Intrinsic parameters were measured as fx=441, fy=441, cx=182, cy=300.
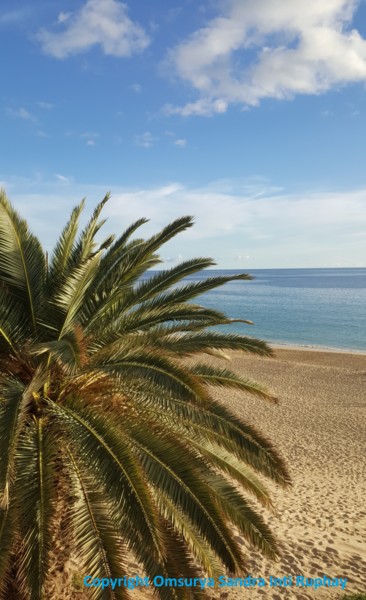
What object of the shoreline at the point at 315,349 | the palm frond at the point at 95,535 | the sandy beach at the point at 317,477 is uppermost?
the palm frond at the point at 95,535

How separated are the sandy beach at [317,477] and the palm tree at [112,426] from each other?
5.25 feet

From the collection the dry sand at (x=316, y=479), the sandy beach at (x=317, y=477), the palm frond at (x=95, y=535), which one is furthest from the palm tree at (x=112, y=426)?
the dry sand at (x=316, y=479)

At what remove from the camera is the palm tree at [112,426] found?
386 centimetres

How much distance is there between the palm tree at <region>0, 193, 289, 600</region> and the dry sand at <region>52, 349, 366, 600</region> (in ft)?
6.46

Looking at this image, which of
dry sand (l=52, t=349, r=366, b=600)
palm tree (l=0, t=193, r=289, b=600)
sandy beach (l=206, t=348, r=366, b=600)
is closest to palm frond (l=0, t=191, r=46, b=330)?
palm tree (l=0, t=193, r=289, b=600)

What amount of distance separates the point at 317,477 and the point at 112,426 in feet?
30.8

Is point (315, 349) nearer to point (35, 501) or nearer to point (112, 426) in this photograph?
point (112, 426)

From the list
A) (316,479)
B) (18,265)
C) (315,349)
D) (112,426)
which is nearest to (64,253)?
(18,265)

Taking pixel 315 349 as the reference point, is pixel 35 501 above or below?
above

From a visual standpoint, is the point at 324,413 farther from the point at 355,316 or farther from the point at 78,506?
the point at 355,316

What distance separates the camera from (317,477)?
39.0 ft

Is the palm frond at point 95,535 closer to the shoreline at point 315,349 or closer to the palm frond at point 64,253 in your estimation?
the palm frond at point 64,253

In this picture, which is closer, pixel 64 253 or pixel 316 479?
pixel 64 253

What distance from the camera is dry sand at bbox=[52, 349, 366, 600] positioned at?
7504mm
